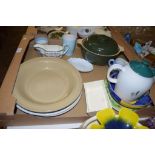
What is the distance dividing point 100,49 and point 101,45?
15 millimetres

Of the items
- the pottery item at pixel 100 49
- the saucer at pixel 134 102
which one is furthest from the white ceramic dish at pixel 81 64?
the saucer at pixel 134 102

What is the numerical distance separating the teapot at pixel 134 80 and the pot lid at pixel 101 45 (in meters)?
0.14

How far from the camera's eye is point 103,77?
720 millimetres

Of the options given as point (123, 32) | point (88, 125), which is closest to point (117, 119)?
point (88, 125)

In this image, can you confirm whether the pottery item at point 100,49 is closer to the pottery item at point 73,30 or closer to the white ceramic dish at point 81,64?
the white ceramic dish at point 81,64

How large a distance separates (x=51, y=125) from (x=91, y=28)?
1.59ft

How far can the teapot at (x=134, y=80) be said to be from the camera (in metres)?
0.52

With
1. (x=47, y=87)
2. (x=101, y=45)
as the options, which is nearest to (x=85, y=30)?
(x=101, y=45)

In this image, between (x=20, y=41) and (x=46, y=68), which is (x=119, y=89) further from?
(x=20, y=41)

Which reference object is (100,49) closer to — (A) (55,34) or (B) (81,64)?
(B) (81,64)

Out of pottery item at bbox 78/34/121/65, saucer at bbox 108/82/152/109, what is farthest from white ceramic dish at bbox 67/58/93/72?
saucer at bbox 108/82/152/109

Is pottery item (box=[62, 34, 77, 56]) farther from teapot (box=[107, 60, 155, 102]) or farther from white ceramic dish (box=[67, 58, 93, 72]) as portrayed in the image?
teapot (box=[107, 60, 155, 102])

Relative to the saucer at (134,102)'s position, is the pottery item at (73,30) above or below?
above

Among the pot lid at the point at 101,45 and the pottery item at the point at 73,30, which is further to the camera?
the pottery item at the point at 73,30
